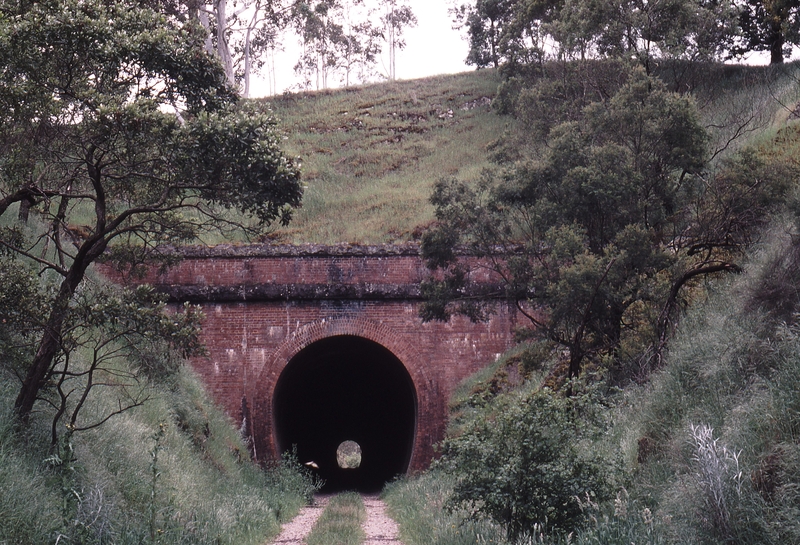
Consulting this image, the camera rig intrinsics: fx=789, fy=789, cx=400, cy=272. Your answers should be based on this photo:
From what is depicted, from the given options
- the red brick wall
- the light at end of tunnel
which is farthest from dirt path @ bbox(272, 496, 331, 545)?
the light at end of tunnel

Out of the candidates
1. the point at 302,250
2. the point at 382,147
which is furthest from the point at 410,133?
the point at 302,250

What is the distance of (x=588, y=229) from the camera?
450 inches

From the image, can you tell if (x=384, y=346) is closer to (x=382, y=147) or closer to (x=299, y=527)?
(x=299, y=527)

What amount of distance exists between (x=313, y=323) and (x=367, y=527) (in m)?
5.43

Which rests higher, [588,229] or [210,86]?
[210,86]

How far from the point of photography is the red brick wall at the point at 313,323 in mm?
14789

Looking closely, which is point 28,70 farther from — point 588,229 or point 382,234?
point 382,234

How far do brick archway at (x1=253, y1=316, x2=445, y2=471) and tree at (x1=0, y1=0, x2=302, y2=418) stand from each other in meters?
7.64

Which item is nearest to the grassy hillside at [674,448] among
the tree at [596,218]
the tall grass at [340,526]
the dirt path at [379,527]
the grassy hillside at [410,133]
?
the dirt path at [379,527]

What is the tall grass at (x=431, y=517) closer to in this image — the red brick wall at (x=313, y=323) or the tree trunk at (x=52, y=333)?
the red brick wall at (x=313, y=323)

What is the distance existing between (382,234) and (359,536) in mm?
10917

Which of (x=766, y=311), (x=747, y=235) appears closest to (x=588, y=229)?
(x=747, y=235)

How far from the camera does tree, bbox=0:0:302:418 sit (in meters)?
6.36

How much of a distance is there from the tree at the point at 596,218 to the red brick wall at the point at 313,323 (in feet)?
8.98
